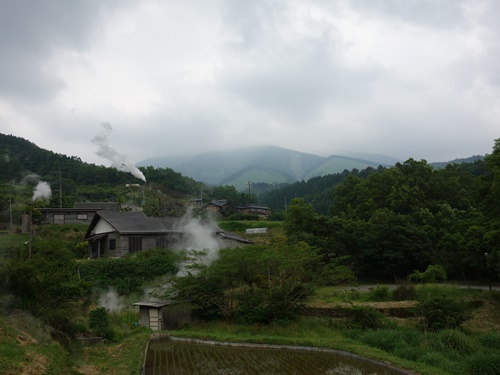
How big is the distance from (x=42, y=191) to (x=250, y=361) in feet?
149

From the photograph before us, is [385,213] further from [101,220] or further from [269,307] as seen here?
[101,220]

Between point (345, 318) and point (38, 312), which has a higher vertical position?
point (38, 312)

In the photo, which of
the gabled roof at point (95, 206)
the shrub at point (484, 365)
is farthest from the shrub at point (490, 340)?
the gabled roof at point (95, 206)

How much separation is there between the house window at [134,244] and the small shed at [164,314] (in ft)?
35.7

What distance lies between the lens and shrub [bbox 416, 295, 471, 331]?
49.4 feet

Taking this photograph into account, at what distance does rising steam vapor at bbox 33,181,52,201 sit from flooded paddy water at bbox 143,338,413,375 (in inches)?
1546

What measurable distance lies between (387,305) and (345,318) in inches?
84.0

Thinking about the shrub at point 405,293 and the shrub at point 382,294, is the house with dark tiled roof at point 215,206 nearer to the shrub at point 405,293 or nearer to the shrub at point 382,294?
the shrub at point 382,294

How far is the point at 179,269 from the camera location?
2536 centimetres

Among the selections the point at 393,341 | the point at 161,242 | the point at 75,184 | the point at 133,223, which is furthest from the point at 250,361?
the point at 75,184

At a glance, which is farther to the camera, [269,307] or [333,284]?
[333,284]

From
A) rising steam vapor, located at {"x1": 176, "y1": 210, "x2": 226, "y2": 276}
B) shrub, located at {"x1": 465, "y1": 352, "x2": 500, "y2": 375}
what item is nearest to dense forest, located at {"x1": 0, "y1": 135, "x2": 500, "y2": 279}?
rising steam vapor, located at {"x1": 176, "y1": 210, "x2": 226, "y2": 276}

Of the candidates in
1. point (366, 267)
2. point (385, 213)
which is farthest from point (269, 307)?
point (385, 213)

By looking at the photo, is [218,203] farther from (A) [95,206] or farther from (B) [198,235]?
(B) [198,235]
